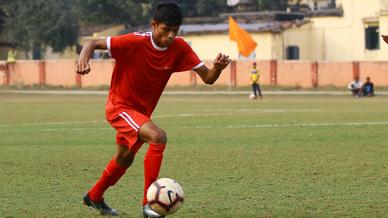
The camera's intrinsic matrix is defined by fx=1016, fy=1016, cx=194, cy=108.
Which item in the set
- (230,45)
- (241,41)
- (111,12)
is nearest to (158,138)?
(241,41)

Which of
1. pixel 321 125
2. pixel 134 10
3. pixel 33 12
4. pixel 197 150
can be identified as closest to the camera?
pixel 197 150

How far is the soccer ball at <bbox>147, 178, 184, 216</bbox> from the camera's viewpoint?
903 centimetres

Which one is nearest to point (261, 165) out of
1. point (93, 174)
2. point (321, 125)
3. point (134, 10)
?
point (93, 174)

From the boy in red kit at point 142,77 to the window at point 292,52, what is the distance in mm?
59153

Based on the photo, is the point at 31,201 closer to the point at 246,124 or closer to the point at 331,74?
the point at 246,124

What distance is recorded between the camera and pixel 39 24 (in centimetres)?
7325

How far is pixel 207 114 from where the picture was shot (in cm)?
3055

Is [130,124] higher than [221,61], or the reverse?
[221,61]

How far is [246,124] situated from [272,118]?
8.86ft

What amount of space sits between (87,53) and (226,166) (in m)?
5.99

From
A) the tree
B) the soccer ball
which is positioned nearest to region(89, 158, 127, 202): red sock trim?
the soccer ball

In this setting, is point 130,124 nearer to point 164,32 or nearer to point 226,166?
point 164,32

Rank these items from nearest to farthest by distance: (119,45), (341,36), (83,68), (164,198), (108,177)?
1. (164,198)
2. (83,68)
3. (119,45)
4. (108,177)
5. (341,36)

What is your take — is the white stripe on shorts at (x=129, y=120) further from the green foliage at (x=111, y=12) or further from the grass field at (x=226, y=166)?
the green foliage at (x=111, y=12)
